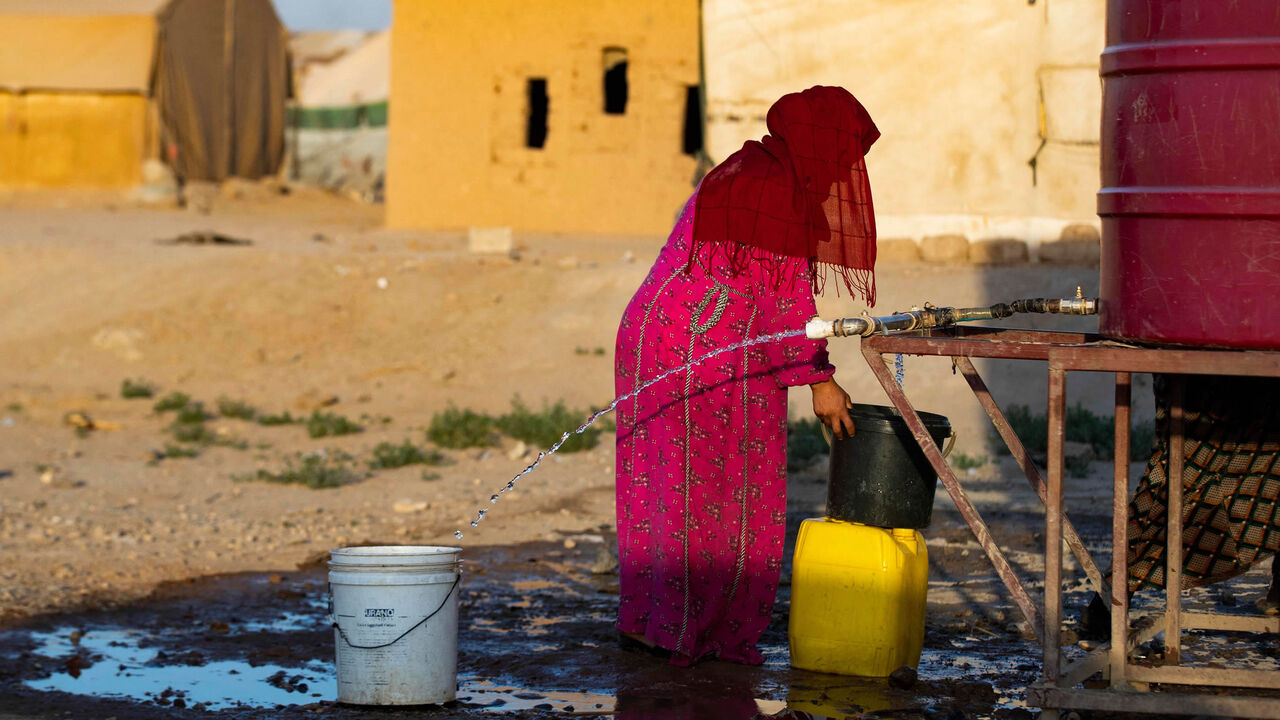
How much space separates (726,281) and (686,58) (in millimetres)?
11127

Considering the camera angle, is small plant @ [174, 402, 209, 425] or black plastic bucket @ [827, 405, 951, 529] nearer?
black plastic bucket @ [827, 405, 951, 529]

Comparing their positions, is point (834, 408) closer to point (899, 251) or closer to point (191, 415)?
point (191, 415)

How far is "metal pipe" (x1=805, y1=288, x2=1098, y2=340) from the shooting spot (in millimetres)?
3234

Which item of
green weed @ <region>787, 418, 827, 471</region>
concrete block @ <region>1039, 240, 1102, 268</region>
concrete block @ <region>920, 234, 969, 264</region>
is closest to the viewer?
green weed @ <region>787, 418, 827, 471</region>

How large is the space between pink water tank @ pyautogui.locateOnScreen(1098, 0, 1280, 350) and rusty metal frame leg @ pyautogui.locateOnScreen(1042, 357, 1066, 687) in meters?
0.19

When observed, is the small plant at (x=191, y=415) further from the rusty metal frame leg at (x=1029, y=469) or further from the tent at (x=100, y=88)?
the tent at (x=100, y=88)

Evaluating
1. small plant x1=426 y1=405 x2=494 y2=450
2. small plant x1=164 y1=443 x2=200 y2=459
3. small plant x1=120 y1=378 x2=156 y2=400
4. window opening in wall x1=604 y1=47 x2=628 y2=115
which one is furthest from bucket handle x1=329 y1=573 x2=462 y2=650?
window opening in wall x1=604 y1=47 x2=628 y2=115

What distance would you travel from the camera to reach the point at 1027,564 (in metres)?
5.17

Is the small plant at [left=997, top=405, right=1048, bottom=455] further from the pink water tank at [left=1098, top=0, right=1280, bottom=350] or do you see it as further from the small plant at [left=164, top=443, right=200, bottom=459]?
the pink water tank at [left=1098, top=0, right=1280, bottom=350]

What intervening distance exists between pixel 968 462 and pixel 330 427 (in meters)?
3.59

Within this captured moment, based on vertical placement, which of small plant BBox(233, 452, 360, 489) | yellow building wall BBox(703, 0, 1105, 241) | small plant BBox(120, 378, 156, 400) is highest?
yellow building wall BBox(703, 0, 1105, 241)

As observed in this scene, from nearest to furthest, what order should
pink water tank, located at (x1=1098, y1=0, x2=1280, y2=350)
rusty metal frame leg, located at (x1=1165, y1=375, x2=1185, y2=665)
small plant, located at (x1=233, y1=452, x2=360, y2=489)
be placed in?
pink water tank, located at (x1=1098, y1=0, x2=1280, y2=350)
rusty metal frame leg, located at (x1=1165, y1=375, x2=1185, y2=665)
small plant, located at (x1=233, y1=452, x2=360, y2=489)

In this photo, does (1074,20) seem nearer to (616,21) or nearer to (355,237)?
(616,21)

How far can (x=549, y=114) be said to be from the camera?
14.6 meters
